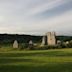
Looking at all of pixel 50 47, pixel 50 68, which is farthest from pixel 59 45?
pixel 50 68

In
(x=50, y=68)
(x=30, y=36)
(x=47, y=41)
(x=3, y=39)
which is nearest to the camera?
(x=50, y=68)

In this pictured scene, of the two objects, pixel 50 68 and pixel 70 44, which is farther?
pixel 70 44

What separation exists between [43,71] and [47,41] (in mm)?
39148

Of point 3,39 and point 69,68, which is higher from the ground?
point 3,39

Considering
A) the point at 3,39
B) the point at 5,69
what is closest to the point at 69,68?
the point at 5,69

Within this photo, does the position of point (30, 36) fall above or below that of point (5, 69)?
above

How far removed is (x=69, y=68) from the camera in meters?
20.8

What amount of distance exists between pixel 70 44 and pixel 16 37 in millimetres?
24642

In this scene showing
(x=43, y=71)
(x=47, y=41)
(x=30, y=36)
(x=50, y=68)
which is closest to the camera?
(x=43, y=71)

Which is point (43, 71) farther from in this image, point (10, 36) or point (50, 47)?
point (10, 36)

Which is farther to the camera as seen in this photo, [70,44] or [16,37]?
[16,37]

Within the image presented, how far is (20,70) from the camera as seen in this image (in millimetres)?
20156

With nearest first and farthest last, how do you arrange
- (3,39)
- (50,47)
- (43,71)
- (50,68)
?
1. (43,71)
2. (50,68)
3. (50,47)
4. (3,39)

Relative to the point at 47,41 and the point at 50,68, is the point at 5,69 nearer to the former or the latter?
the point at 50,68
